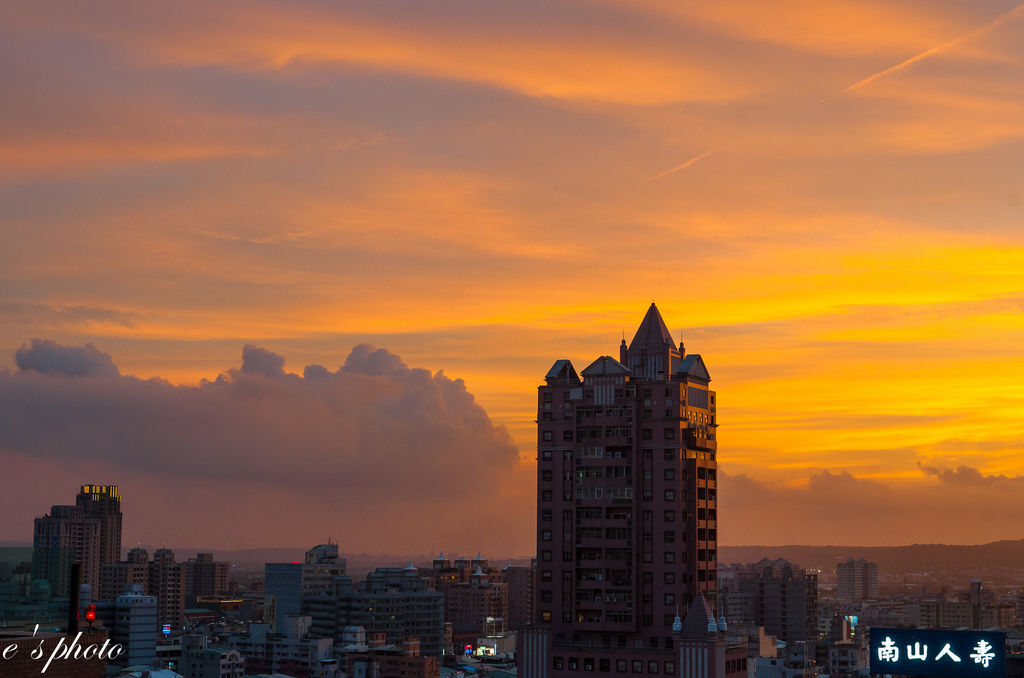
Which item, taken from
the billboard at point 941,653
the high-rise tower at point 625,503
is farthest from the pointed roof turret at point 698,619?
the billboard at point 941,653

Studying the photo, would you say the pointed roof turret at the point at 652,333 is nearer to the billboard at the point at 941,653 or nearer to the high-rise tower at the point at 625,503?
the high-rise tower at the point at 625,503

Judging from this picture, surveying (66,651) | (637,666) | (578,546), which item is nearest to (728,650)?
(637,666)

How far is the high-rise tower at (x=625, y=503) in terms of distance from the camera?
123 metres

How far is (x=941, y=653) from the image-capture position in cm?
10212

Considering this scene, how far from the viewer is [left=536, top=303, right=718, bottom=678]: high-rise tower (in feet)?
404

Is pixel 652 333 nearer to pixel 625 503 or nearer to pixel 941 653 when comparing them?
pixel 625 503

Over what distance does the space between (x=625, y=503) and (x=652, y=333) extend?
1749cm

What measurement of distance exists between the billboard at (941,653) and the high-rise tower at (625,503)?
70.8ft

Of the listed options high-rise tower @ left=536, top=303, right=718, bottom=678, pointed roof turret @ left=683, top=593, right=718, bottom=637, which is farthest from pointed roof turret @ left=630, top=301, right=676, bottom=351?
pointed roof turret @ left=683, top=593, right=718, bottom=637

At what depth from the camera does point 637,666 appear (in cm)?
12050

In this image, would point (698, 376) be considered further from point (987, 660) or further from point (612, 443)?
point (987, 660)

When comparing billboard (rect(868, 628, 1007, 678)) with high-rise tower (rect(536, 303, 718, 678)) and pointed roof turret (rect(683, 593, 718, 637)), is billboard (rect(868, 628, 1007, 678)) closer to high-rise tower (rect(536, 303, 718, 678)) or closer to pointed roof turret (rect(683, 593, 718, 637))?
pointed roof turret (rect(683, 593, 718, 637))

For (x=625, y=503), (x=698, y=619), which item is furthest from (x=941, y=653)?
(x=625, y=503)

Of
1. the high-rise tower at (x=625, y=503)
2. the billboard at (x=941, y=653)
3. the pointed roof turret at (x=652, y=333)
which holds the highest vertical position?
the pointed roof turret at (x=652, y=333)
